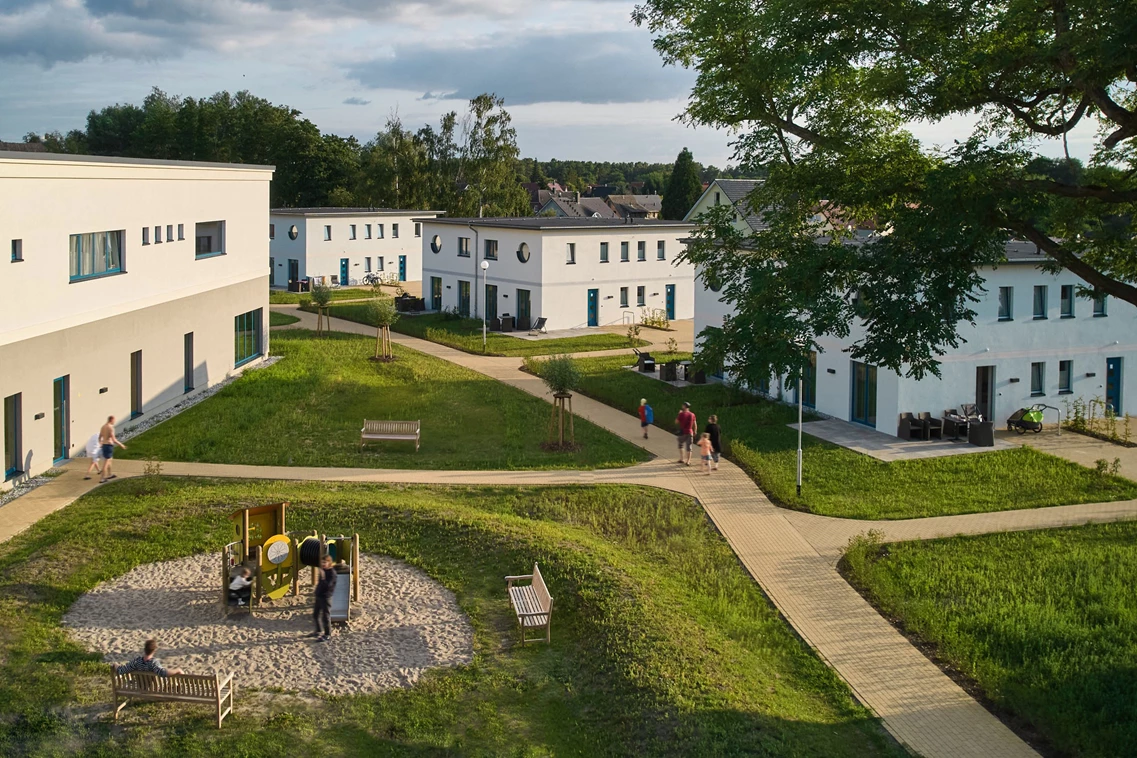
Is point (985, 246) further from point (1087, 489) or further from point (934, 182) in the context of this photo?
point (1087, 489)

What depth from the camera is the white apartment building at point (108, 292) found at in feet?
68.4

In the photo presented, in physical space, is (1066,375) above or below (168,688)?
above

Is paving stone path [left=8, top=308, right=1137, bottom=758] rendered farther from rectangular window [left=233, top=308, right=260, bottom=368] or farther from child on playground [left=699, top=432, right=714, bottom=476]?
rectangular window [left=233, top=308, right=260, bottom=368]

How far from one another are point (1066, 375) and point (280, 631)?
74.1 feet

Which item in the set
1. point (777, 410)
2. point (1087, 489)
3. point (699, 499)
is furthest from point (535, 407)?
point (1087, 489)

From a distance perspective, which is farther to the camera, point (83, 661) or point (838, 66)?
point (83, 661)

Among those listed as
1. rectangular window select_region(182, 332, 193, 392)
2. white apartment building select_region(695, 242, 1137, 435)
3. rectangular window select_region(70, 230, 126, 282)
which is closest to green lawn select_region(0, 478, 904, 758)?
rectangular window select_region(70, 230, 126, 282)

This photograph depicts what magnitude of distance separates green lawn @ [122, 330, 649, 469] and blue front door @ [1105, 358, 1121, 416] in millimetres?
13980

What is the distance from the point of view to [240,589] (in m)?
15.1

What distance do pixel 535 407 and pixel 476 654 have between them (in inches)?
628

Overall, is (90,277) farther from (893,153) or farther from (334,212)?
(334,212)

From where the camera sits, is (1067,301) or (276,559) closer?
(276,559)

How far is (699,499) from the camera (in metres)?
21.3

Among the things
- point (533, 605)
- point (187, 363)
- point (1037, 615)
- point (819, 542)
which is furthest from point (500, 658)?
point (187, 363)
